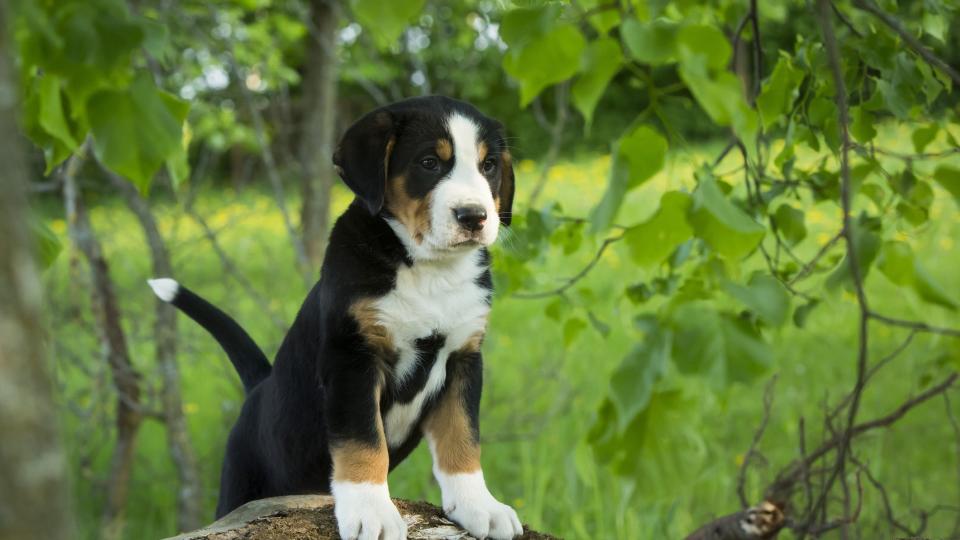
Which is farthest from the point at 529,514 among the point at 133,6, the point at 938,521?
the point at 133,6

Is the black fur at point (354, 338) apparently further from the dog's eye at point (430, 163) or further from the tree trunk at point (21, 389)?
the tree trunk at point (21, 389)

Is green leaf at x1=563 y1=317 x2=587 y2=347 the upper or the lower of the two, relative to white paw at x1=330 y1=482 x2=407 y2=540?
upper

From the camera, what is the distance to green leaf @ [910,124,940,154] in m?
2.80

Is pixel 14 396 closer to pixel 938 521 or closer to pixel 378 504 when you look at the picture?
pixel 378 504

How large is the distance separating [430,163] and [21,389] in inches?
68.2

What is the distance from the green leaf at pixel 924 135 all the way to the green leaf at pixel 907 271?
116cm

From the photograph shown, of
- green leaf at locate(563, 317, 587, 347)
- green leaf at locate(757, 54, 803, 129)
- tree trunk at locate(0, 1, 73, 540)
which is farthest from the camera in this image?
green leaf at locate(563, 317, 587, 347)

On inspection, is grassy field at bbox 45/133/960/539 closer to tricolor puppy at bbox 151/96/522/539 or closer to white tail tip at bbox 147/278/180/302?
tricolor puppy at bbox 151/96/522/539

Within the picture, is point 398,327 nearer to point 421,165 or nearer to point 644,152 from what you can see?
point 421,165

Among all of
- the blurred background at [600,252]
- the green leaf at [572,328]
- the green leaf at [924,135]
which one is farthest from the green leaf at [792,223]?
the green leaf at [572,328]

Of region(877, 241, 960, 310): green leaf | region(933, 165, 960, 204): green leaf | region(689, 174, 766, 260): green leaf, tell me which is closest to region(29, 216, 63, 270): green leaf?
region(689, 174, 766, 260): green leaf

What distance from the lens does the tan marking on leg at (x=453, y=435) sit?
8.91 feet

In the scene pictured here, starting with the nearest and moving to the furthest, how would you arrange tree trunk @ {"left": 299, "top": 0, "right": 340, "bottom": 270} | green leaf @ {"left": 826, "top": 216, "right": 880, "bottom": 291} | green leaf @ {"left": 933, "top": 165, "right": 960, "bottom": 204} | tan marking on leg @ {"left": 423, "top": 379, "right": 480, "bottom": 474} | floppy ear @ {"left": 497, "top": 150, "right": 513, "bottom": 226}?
green leaf @ {"left": 826, "top": 216, "right": 880, "bottom": 291} → green leaf @ {"left": 933, "top": 165, "right": 960, "bottom": 204} → tan marking on leg @ {"left": 423, "top": 379, "right": 480, "bottom": 474} → floppy ear @ {"left": 497, "top": 150, "right": 513, "bottom": 226} → tree trunk @ {"left": 299, "top": 0, "right": 340, "bottom": 270}

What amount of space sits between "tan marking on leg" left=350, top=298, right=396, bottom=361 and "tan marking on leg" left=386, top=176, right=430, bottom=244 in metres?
0.21
